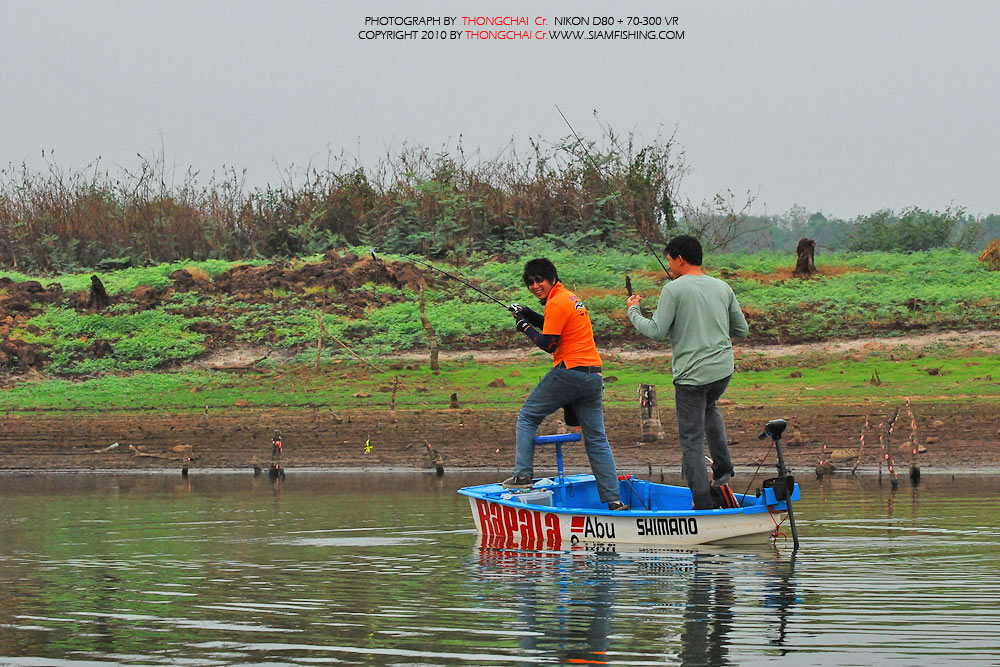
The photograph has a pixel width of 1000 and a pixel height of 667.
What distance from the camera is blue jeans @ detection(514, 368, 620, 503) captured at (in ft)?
32.3

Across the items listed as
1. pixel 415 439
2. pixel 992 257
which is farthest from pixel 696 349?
pixel 992 257

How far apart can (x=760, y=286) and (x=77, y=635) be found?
22.1m

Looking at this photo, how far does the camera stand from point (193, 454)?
63.4 ft

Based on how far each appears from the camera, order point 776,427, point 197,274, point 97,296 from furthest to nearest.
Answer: point 197,274
point 97,296
point 776,427

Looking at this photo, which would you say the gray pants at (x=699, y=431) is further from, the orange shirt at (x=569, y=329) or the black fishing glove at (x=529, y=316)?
the black fishing glove at (x=529, y=316)

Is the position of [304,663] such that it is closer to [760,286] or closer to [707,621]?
[707,621]

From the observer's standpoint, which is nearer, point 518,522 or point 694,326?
point 694,326

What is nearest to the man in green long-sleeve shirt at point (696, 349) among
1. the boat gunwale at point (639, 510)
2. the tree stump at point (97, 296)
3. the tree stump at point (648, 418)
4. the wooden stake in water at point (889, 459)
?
the boat gunwale at point (639, 510)

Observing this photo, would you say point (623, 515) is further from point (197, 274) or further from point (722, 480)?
point (197, 274)

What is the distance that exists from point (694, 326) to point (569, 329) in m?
1.02

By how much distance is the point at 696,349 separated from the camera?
9.22 metres

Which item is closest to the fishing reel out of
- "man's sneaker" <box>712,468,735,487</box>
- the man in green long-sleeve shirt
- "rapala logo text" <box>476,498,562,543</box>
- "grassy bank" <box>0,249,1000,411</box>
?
the man in green long-sleeve shirt

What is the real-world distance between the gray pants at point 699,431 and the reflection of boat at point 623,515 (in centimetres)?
22

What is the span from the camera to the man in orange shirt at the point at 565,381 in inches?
387
